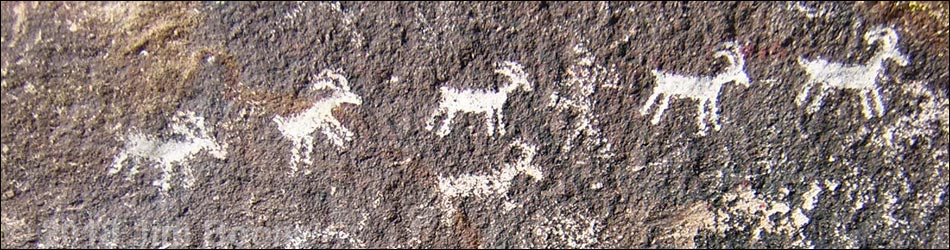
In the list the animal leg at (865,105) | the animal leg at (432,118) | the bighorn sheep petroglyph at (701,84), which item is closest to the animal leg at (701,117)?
the bighorn sheep petroglyph at (701,84)

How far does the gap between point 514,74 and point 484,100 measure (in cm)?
4

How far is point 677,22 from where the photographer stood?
70 cm

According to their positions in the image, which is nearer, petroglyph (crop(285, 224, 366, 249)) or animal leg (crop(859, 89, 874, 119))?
animal leg (crop(859, 89, 874, 119))

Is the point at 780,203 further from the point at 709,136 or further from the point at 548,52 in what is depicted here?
the point at 548,52

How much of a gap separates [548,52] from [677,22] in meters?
0.12

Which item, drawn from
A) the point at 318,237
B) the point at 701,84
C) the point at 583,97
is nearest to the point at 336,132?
the point at 318,237

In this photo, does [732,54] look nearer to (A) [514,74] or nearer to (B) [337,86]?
(A) [514,74]

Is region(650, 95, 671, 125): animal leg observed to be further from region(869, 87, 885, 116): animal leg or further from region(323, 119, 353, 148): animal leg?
region(323, 119, 353, 148): animal leg

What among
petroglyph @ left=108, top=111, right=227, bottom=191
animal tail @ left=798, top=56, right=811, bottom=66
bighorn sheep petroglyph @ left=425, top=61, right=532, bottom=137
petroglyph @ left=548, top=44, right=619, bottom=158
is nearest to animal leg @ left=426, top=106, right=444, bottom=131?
bighorn sheep petroglyph @ left=425, top=61, right=532, bottom=137

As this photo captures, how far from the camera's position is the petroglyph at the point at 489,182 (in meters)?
0.78

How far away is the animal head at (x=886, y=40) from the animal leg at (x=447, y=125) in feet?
1.24

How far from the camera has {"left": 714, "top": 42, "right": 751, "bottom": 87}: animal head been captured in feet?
2.33

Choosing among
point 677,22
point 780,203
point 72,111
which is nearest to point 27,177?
point 72,111

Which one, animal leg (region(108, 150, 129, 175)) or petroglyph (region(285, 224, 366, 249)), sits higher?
animal leg (region(108, 150, 129, 175))
